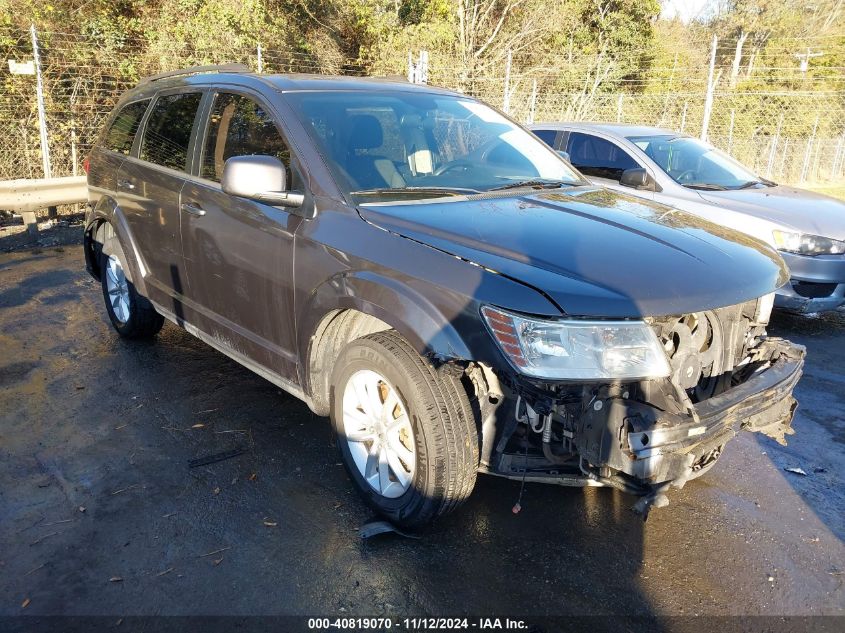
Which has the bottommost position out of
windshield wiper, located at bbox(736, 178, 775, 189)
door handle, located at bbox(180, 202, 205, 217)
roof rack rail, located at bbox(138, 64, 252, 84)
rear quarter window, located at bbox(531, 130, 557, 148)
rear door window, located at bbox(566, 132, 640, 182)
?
windshield wiper, located at bbox(736, 178, 775, 189)

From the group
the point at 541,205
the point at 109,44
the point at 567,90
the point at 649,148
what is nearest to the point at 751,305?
the point at 541,205

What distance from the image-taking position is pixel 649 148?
734 cm

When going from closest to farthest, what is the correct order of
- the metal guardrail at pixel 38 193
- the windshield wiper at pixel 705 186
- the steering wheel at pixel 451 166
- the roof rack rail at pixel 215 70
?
1. the steering wheel at pixel 451 166
2. the roof rack rail at pixel 215 70
3. the windshield wiper at pixel 705 186
4. the metal guardrail at pixel 38 193

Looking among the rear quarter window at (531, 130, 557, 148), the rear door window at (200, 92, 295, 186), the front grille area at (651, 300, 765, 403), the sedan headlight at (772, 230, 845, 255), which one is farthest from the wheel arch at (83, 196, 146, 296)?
the sedan headlight at (772, 230, 845, 255)

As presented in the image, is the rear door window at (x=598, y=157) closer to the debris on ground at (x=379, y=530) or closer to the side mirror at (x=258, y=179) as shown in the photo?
the side mirror at (x=258, y=179)

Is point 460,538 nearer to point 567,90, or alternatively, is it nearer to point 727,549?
point 727,549

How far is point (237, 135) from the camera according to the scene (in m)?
3.91

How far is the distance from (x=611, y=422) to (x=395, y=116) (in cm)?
218

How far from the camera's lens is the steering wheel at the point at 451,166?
3689mm

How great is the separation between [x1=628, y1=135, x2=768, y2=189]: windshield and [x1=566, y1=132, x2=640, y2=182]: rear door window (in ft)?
0.69

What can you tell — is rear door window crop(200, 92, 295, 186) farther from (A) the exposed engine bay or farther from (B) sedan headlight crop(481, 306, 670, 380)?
(A) the exposed engine bay

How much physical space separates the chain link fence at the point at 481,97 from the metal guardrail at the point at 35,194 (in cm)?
209

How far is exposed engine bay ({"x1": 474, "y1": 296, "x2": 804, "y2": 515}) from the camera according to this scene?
2.49 meters

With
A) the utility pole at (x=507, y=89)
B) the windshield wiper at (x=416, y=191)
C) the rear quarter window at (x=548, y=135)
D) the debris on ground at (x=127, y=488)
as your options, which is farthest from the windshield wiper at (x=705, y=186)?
the utility pole at (x=507, y=89)
